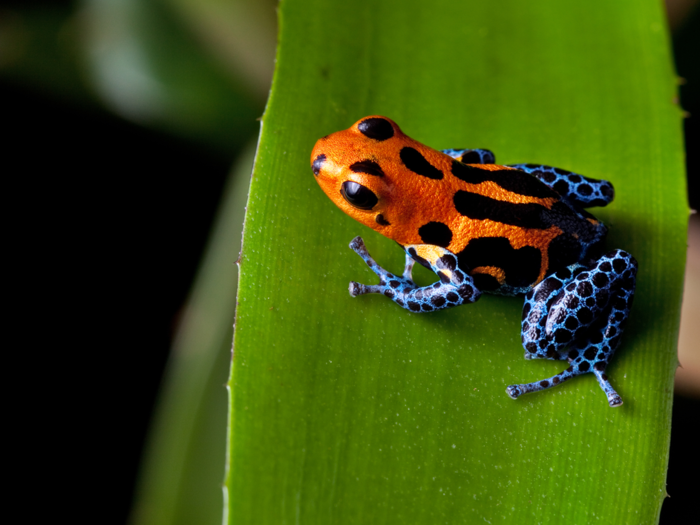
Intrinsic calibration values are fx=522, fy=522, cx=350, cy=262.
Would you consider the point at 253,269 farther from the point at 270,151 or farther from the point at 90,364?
the point at 90,364

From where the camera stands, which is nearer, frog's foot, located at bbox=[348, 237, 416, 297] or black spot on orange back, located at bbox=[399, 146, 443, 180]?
frog's foot, located at bbox=[348, 237, 416, 297]

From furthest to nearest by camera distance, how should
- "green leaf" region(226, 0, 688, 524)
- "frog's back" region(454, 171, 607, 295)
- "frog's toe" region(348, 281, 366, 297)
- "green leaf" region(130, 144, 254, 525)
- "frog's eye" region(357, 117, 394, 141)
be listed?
"green leaf" region(130, 144, 254, 525) < "frog's back" region(454, 171, 607, 295) < "frog's eye" region(357, 117, 394, 141) < "frog's toe" region(348, 281, 366, 297) < "green leaf" region(226, 0, 688, 524)

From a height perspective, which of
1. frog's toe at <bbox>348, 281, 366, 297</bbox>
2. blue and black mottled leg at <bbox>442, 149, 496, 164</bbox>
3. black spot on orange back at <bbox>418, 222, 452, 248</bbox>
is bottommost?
frog's toe at <bbox>348, 281, 366, 297</bbox>

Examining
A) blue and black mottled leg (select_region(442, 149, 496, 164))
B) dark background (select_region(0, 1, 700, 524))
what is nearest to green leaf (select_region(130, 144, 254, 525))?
dark background (select_region(0, 1, 700, 524))

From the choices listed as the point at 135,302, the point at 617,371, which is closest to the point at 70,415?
the point at 135,302

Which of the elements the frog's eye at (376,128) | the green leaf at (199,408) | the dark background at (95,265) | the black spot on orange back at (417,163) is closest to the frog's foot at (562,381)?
the black spot on orange back at (417,163)

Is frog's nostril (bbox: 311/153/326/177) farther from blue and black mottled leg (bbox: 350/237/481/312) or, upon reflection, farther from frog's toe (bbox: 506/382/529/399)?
frog's toe (bbox: 506/382/529/399)
